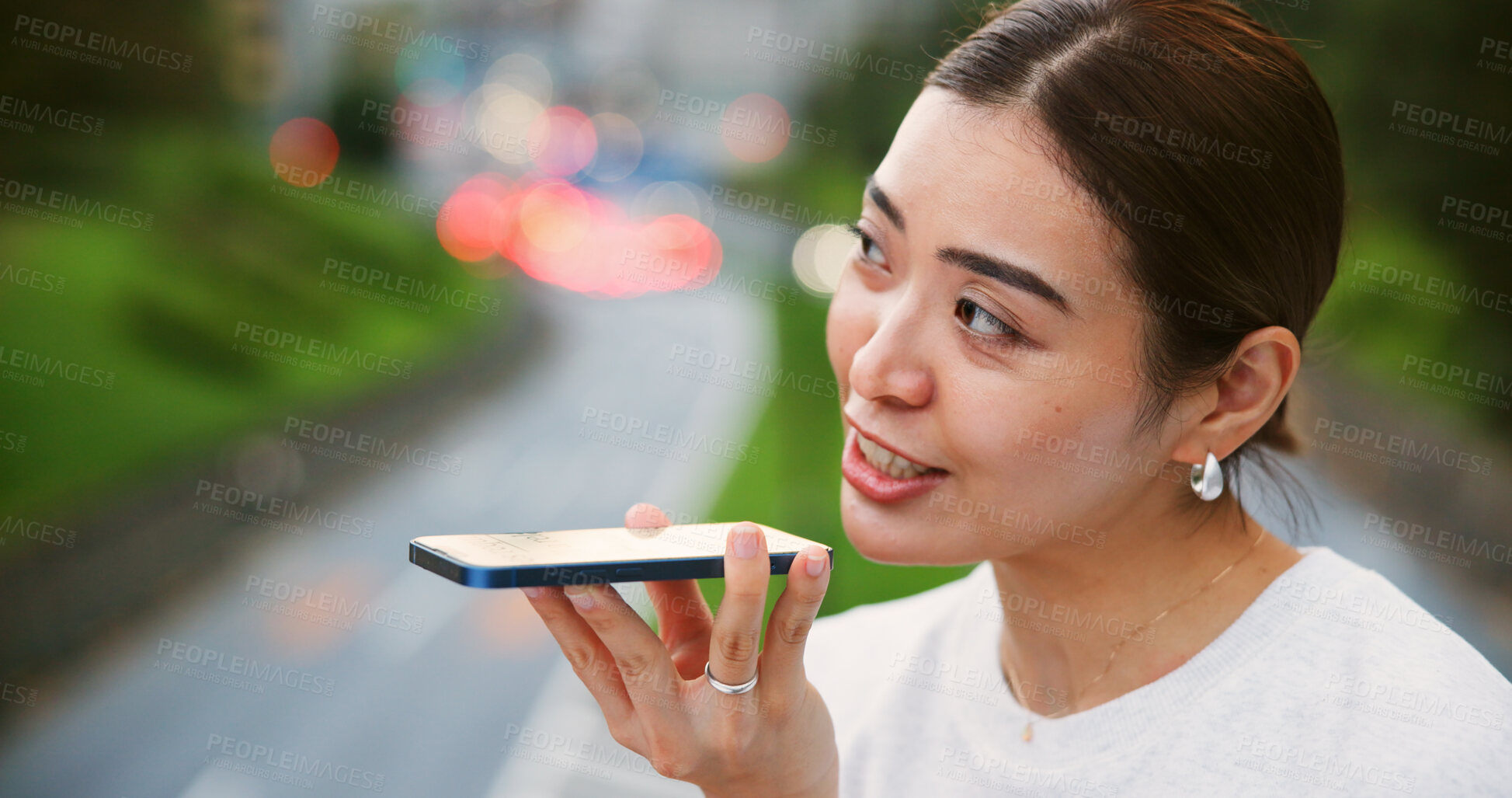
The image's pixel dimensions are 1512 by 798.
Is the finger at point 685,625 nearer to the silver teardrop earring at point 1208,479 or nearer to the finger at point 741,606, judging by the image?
the finger at point 741,606

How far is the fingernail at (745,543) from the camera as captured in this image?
4.75 ft

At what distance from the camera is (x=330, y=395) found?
28.7ft

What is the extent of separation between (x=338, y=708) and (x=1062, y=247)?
4.26m

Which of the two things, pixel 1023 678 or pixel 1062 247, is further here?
pixel 1023 678

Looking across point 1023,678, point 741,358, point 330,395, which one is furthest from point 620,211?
point 1023,678

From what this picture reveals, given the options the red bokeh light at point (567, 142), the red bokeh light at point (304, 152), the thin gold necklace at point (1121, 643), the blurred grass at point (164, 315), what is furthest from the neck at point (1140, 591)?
the red bokeh light at point (567, 142)

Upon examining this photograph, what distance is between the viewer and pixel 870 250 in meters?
1.93

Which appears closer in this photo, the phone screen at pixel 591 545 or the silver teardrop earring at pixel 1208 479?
the phone screen at pixel 591 545

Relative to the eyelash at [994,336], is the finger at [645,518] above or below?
below

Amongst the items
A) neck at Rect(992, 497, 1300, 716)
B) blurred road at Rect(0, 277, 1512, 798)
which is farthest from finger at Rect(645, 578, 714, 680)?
blurred road at Rect(0, 277, 1512, 798)

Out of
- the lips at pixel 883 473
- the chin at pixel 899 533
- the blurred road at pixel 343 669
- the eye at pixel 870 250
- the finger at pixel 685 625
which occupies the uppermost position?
the eye at pixel 870 250

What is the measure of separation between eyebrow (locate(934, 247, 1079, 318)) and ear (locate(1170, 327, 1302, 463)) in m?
0.35

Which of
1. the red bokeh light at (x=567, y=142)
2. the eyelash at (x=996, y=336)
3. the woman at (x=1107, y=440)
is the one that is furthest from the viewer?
the red bokeh light at (x=567, y=142)

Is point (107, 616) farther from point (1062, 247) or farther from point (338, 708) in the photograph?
point (1062, 247)
